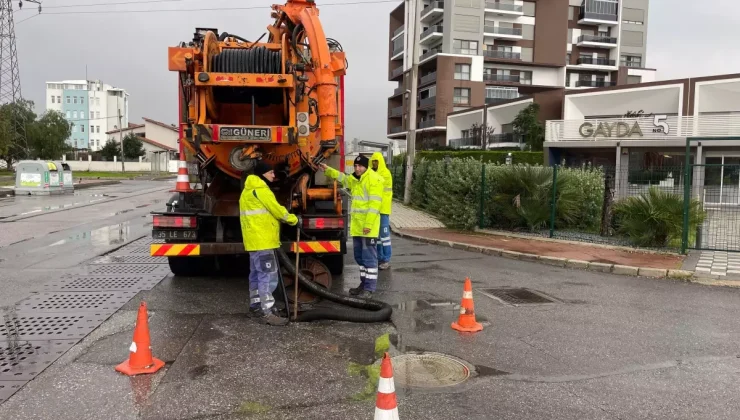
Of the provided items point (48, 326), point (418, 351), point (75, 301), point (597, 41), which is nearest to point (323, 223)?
point (418, 351)

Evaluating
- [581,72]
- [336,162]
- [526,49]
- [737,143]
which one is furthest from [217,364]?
[581,72]

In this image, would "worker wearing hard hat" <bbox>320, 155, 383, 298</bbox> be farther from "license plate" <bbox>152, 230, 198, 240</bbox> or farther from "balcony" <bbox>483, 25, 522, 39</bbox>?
"balcony" <bbox>483, 25, 522, 39</bbox>

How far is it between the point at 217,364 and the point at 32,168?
26309mm

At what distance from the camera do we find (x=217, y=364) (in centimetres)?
486

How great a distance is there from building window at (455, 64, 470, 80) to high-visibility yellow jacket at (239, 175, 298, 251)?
6306cm

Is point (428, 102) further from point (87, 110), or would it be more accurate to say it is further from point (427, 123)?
point (87, 110)

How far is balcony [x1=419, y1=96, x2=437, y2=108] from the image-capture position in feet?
218

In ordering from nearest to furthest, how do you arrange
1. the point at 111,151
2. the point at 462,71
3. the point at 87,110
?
the point at 462,71 < the point at 111,151 < the point at 87,110

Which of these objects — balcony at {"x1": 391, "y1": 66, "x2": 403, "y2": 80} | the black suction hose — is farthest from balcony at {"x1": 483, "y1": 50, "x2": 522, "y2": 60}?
the black suction hose

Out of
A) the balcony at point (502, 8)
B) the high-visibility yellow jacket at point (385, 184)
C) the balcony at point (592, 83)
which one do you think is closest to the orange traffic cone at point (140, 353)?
the high-visibility yellow jacket at point (385, 184)

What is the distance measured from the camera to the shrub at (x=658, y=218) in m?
11.2

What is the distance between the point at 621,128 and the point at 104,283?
3164 centimetres

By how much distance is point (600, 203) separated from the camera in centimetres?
1398

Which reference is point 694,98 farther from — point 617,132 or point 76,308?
point 76,308
